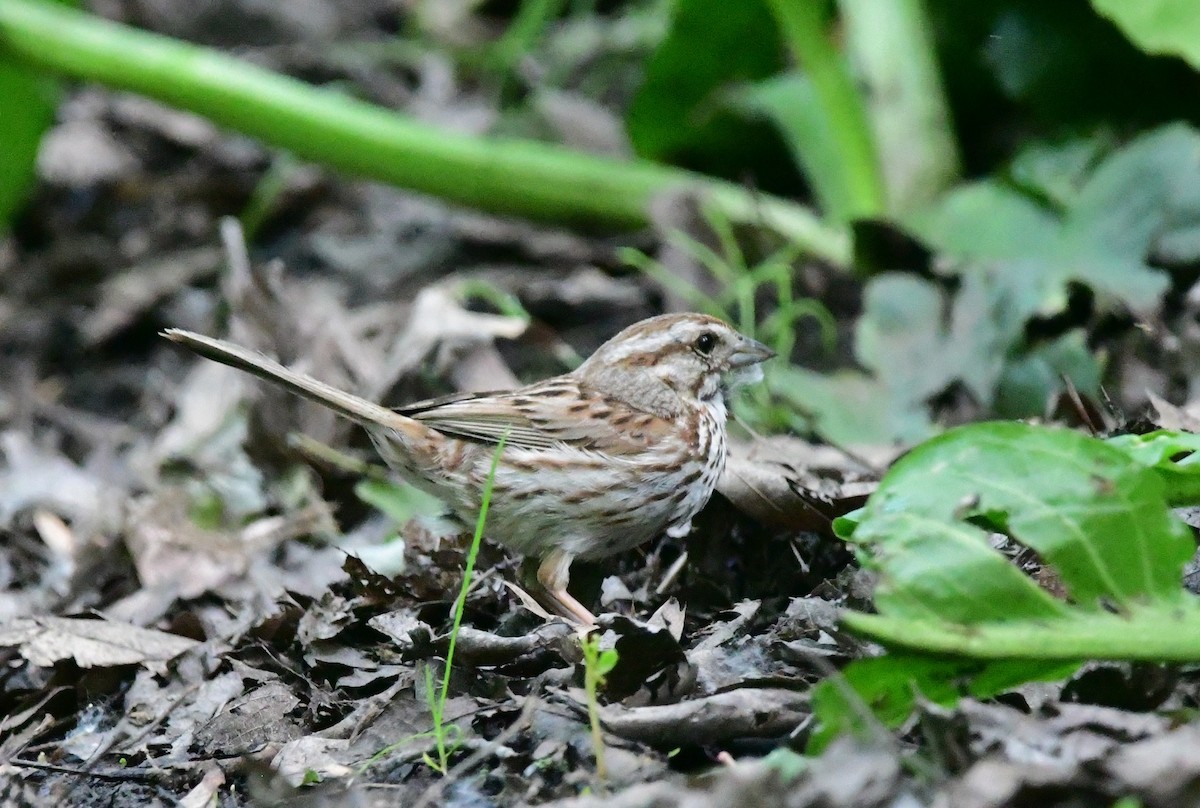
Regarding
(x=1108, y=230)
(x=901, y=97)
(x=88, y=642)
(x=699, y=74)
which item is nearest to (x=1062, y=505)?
(x=88, y=642)

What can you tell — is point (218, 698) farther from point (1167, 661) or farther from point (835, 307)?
point (835, 307)

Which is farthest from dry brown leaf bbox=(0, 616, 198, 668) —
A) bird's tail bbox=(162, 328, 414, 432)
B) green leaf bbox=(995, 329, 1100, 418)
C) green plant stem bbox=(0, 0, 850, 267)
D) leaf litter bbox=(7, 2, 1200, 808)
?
green plant stem bbox=(0, 0, 850, 267)

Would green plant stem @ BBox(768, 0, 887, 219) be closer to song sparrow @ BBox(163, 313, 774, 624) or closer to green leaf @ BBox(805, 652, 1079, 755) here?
song sparrow @ BBox(163, 313, 774, 624)

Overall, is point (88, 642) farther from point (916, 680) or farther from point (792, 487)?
point (916, 680)

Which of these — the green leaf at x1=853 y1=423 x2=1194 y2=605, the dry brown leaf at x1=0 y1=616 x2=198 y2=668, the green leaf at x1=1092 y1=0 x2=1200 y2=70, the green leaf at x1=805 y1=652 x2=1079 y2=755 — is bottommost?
the dry brown leaf at x1=0 y1=616 x2=198 y2=668

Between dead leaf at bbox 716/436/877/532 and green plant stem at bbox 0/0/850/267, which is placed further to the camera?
green plant stem at bbox 0/0/850/267

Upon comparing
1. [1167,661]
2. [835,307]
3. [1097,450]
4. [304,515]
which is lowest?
[304,515]

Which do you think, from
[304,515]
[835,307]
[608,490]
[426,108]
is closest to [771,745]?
[608,490]

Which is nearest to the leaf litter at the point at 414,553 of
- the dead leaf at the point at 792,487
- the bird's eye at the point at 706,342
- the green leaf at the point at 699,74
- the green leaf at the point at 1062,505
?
the dead leaf at the point at 792,487
